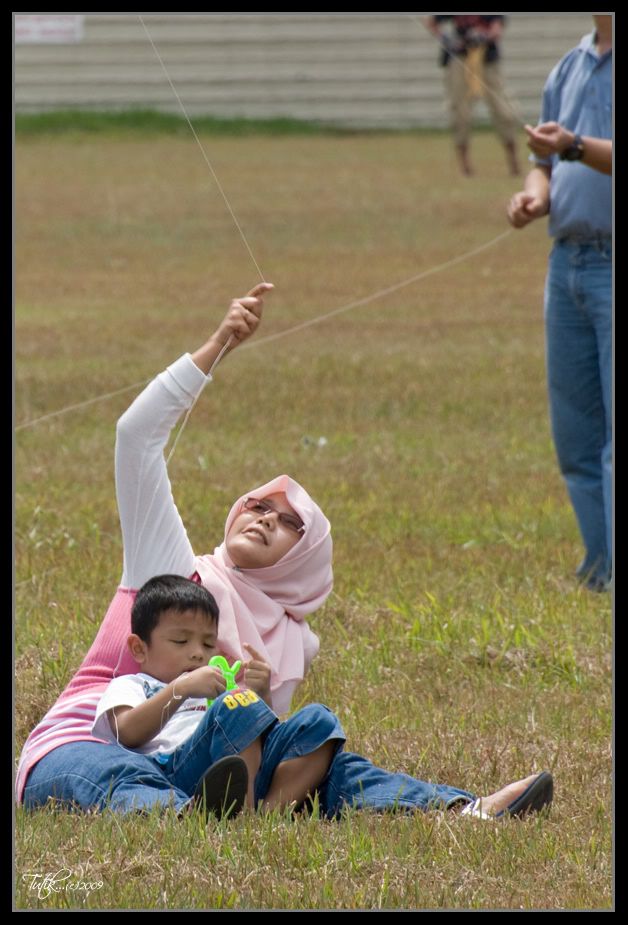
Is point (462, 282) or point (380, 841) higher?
point (380, 841)

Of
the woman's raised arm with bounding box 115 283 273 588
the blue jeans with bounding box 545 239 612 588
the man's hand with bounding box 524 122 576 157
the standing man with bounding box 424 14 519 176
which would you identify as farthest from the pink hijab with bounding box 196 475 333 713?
the standing man with bounding box 424 14 519 176

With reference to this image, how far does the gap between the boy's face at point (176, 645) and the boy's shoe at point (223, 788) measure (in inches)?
14.9

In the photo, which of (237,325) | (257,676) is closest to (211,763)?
(257,676)

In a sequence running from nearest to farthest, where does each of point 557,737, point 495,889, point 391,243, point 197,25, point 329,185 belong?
1. point 495,889
2. point 557,737
3. point 391,243
4. point 329,185
5. point 197,25

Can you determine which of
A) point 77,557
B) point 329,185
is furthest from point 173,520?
point 329,185

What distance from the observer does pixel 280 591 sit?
4020mm

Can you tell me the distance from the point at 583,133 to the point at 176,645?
2.42 metres

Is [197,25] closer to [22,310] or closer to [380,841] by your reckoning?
[22,310]

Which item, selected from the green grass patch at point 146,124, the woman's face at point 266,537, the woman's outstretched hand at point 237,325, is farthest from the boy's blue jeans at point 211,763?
the green grass patch at point 146,124

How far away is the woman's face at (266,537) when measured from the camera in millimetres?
3945

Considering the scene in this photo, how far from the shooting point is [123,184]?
67.8 ft

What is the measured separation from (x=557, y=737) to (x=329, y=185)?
54.3 feet
